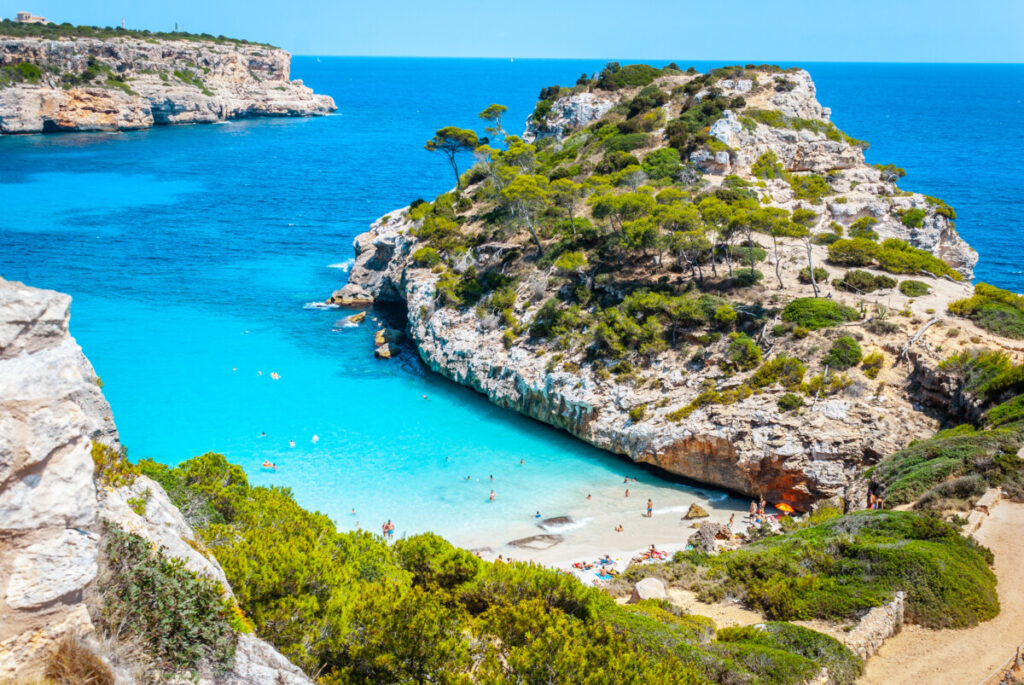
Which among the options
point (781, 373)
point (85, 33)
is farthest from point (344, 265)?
point (85, 33)

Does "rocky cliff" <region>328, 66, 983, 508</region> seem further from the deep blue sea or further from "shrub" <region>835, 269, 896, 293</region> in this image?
the deep blue sea

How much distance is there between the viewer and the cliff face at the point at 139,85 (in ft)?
381

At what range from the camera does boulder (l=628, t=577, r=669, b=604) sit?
736 inches

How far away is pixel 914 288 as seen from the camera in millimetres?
34062

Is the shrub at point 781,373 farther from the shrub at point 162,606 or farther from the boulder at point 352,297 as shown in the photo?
the boulder at point 352,297

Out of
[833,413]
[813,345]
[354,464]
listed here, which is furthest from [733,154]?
[354,464]

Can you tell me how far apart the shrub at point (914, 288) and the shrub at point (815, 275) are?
135 inches

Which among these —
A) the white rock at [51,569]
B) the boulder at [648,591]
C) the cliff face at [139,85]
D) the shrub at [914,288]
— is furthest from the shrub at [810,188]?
the cliff face at [139,85]

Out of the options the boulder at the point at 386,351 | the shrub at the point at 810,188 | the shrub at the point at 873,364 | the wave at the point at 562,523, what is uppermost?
the shrub at the point at 810,188

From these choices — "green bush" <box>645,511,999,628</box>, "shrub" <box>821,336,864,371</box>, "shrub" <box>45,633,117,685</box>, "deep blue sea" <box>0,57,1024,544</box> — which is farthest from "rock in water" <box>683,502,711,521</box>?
"shrub" <box>45,633,117,685</box>

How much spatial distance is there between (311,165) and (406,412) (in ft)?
241

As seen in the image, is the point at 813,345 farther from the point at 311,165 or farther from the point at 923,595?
the point at 311,165

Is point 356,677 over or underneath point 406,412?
over

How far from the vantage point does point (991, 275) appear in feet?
179
